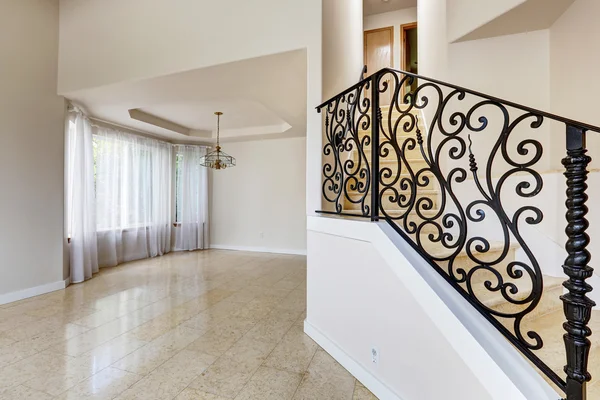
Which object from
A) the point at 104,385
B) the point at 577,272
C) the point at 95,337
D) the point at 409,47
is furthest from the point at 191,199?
the point at 577,272

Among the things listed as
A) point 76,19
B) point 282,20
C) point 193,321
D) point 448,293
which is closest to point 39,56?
point 76,19

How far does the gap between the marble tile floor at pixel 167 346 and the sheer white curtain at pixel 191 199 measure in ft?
8.27

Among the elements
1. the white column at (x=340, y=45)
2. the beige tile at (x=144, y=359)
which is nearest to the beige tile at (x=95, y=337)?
the beige tile at (x=144, y=359)

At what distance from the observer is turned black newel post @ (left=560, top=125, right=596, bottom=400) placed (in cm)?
100

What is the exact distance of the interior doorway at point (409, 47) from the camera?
6371mm

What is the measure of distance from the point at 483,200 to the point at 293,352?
1826 millimetres

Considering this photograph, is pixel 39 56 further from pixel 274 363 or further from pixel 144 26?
pixel 274 363

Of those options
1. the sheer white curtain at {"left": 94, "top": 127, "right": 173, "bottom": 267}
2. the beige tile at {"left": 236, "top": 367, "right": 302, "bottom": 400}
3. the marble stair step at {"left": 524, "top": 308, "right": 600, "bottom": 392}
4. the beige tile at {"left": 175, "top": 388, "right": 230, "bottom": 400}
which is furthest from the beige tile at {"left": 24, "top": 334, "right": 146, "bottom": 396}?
the sheer white curtain at {"left": 94, "top": 127, "right": 173, "bottom": 267}

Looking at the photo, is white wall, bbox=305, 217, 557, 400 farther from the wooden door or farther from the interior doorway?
the interior doorway

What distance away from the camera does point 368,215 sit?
2.06 meters

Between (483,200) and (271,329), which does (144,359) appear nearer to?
(271,329)

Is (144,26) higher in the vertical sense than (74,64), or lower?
higher

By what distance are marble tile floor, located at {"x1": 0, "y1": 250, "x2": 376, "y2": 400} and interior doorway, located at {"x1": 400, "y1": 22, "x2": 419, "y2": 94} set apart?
201 inches

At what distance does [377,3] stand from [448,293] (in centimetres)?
665
